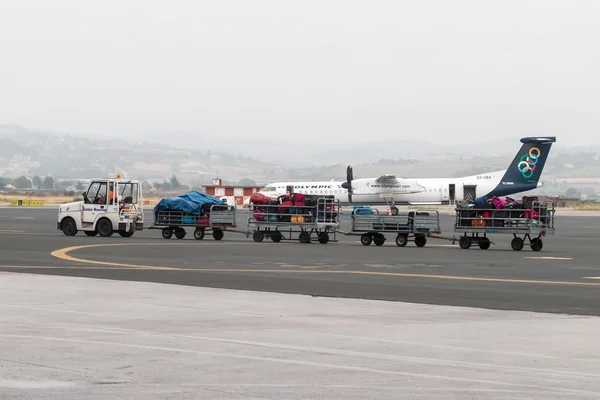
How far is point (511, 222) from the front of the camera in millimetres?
39188

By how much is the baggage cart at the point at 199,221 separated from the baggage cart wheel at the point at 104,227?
7.97ft

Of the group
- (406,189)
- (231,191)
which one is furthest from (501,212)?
(231,191)

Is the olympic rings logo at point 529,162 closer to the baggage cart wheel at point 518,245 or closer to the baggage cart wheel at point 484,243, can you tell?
the baggage cart wheel at point 484,243

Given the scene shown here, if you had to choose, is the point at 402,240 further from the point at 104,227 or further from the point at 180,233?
the point at 104,227

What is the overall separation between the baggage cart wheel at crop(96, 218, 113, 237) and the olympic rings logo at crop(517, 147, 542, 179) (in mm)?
50882

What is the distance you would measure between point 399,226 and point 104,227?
13877 mm

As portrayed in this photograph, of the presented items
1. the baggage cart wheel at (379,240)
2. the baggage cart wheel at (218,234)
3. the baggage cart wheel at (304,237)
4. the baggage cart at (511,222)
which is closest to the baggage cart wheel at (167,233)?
the baggage cart wheel at (218,234)

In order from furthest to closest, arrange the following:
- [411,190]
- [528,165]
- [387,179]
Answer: [411,190]
[387,179]
[528,165]

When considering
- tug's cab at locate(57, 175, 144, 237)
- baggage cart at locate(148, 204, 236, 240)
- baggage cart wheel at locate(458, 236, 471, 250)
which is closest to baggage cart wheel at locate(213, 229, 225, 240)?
baggage cart at locate(148, 204, 236, 240)

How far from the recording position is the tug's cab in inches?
1781

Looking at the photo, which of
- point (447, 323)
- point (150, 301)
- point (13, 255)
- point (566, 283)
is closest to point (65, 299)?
point (150, 301)

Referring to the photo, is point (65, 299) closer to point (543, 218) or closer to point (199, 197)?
point (543, 218)

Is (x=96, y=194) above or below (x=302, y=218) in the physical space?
above

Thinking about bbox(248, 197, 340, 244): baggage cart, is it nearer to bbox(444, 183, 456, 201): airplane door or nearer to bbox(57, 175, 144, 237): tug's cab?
bbox(57, 175, 144, 237): tug's cab
